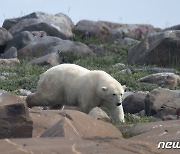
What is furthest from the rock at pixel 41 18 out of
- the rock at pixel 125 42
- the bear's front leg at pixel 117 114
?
the bear's front leg at pixel 117 114

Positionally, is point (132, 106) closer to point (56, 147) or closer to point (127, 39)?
point (56, 147)

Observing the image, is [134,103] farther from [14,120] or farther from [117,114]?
[14,120]

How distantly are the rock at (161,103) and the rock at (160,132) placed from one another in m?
3.81

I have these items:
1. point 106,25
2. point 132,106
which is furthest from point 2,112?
point 106,25

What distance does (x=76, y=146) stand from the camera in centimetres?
646

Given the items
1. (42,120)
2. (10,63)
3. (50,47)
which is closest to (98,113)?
(42,120)

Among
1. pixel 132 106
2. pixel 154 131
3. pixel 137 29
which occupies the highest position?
pixel 154 131

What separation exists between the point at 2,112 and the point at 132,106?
6572 millimetres

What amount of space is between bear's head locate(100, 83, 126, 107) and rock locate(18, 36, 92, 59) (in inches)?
571

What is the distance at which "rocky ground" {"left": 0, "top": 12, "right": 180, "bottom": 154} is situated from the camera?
697 centimetres

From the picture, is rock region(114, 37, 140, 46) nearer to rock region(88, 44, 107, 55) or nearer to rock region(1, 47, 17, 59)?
rock region(88, 44, 107, 55)

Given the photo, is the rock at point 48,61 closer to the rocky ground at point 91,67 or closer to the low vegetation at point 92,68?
the rocky ground at point 91,67

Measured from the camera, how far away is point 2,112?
8.17 m

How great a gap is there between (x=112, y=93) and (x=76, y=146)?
6.14m
